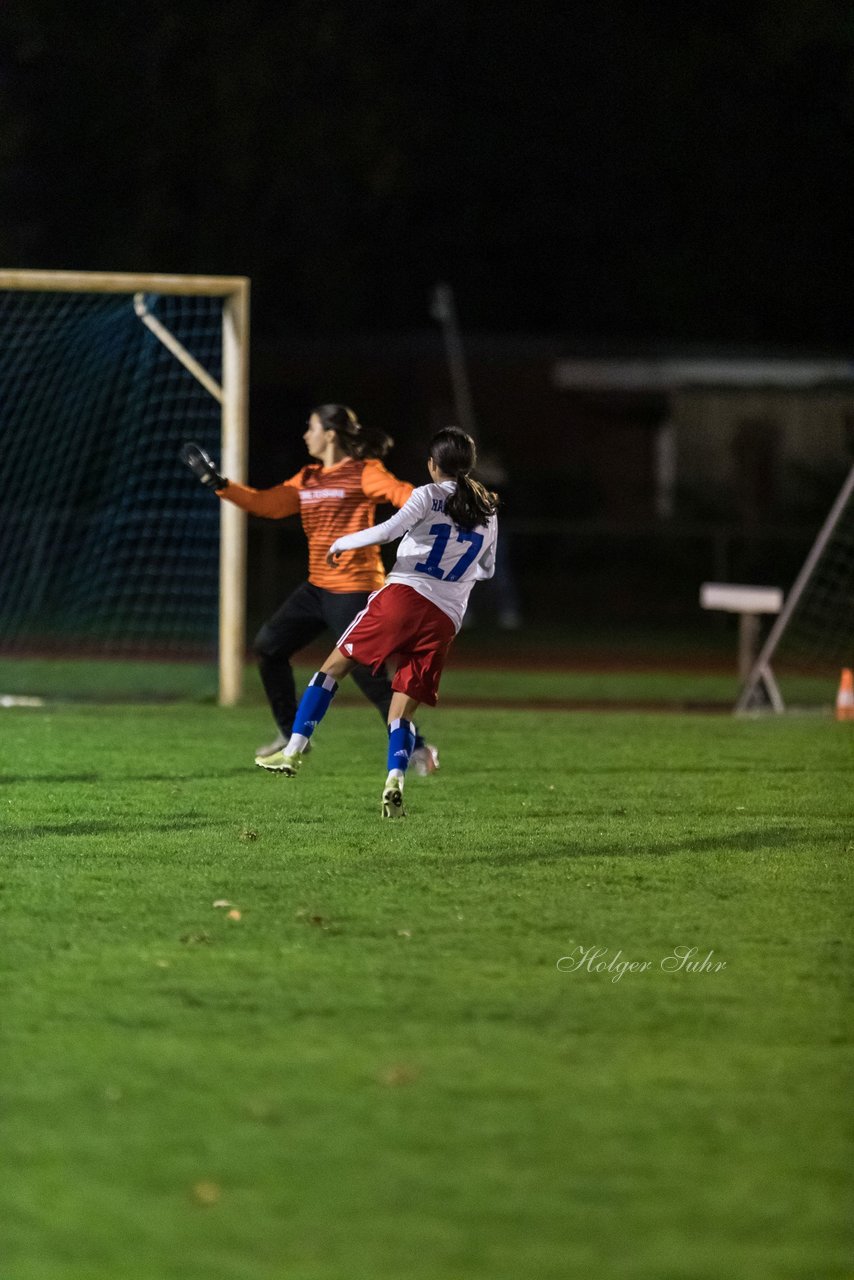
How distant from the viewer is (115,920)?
647 centimetres

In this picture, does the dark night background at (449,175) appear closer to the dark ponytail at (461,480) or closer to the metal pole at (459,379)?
the metal pole at (459,379)

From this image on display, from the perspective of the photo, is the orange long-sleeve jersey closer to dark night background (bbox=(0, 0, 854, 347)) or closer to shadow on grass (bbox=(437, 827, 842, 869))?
shadow on grass (bbox=(437, 827, 842, 869))

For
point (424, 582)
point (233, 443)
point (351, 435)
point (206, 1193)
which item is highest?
point (233, 443)

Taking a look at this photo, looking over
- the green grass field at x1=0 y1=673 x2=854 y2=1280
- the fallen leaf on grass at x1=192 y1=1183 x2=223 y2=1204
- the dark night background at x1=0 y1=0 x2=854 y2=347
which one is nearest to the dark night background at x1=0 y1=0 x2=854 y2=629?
A: the dark night background at x1=0 y1=0 x2=854 y2=347

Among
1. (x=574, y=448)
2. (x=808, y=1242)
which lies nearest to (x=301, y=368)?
(x=574, y=448)

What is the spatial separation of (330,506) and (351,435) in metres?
0.39

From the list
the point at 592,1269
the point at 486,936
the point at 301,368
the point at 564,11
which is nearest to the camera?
the point at 592,1269

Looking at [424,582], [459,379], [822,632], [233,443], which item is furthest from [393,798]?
[459,379]

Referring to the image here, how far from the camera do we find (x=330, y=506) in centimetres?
1019

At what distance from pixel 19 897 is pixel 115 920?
1.75 feet

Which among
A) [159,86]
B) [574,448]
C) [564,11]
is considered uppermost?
[564,11]

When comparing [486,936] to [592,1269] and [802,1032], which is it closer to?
[802,1032]

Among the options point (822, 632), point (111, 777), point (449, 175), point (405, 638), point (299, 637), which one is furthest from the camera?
point (449, 175)

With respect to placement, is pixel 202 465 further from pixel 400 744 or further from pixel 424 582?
pixel 400 744
